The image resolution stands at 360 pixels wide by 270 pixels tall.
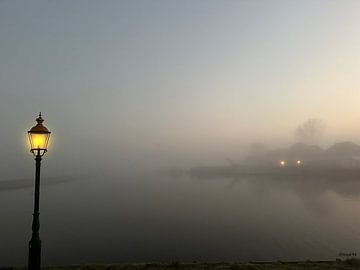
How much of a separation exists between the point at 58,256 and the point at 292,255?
20.6m

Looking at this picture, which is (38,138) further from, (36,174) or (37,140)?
(36,174)

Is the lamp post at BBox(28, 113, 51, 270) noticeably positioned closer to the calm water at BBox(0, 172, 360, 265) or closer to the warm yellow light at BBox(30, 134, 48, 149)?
the warm yellow light at BBox(30, 134, 48, 149)

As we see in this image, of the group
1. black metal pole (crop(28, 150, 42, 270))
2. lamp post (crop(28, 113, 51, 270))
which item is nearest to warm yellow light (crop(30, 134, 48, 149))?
lamp post (crop(28, 113, 51, 270))

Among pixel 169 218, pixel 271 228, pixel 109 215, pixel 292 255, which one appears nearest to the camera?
pixel 292 255

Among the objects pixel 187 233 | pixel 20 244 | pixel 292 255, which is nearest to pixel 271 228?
pixel 187 233

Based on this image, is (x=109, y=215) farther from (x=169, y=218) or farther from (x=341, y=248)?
(x=341, y=248)

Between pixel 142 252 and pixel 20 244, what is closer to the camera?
pixel 142 252

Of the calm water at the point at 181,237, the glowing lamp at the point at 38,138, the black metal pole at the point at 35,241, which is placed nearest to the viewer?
the black metal pole at the point at 35,241

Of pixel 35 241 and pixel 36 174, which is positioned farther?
pixel 36 174

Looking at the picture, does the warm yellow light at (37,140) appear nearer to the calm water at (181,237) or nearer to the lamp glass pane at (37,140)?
the lamp glass pane at (37,140)

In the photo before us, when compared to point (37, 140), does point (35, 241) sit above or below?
below

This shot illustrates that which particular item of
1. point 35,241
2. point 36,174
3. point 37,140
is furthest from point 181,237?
point 37,140

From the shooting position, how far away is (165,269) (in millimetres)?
11406

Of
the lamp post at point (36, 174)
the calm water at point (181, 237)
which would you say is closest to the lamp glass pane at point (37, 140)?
the lamp post at point (36, 174)
